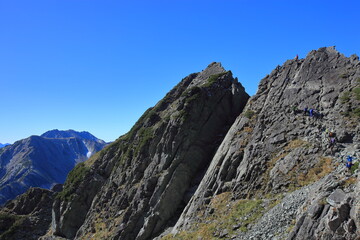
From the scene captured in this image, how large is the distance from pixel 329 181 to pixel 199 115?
1267 inches

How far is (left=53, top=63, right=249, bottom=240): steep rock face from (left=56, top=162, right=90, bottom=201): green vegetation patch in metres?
0.24

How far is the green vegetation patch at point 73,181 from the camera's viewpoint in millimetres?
57644

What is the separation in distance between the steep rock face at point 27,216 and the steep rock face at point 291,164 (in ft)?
130

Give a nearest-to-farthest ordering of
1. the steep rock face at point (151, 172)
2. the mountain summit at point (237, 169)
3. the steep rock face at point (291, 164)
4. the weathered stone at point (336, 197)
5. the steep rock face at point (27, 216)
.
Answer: the weathered stone at point (336, 197) → the steep rock face at point (291, 164) → the mountain summit at point (237, 169) → the steep rock face at point (151, 172) → the steep rock face at point (27, 216)

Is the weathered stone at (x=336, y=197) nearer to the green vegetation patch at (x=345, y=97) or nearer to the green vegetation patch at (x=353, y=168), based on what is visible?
the green vegetation patch at (x=353, y=168)

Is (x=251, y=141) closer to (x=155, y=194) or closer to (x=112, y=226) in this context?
(x=155, y=194)

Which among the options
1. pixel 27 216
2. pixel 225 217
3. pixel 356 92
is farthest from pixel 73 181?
pixel 356 92

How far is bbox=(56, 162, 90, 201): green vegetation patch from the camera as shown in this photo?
57.6 m

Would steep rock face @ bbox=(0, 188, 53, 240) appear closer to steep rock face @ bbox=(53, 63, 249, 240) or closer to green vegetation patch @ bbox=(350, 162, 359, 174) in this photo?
steep rock face @ bbox=(53, 63, 249, 240)

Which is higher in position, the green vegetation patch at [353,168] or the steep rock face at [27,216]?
the green vegetation patch at [353,168]

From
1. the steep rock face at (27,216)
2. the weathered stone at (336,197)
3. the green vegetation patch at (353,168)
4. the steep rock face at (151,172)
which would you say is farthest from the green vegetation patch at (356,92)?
the steep rock face at (27,216)

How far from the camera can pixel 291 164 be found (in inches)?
1314

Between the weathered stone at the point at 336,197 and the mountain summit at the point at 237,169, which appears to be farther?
the mountain summit at the point at 237,169

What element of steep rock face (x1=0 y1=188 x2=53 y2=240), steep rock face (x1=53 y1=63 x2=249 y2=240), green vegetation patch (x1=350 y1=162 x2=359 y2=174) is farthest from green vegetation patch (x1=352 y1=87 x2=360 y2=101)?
steep rock face (x1=0 y1=188 x2=53 y2=240)
